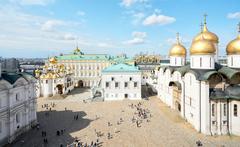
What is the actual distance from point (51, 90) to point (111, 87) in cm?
1519

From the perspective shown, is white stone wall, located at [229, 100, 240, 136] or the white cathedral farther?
the white cathedral

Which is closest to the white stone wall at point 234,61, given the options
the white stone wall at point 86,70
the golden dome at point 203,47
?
the golden dome at point 203,47

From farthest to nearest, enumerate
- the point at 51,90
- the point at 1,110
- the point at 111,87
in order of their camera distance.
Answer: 1. the point at 51,90
2. the point at 111,87
3. the point at 1,110

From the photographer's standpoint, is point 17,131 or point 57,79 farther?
point 57,79

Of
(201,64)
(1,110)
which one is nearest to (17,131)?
(1,110)

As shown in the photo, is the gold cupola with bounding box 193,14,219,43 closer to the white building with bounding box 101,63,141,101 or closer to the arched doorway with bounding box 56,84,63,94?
the white building with bounding box 101,63,141,101

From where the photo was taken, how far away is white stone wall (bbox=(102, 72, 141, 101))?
44031 mm

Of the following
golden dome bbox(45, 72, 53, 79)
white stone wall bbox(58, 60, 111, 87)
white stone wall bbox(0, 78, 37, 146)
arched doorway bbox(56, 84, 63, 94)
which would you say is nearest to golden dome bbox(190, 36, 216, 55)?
white stone wall bbox(0, 78, 37, 146)

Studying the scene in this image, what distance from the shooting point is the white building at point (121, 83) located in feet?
144

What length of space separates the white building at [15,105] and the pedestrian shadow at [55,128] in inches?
42.2

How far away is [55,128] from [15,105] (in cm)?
590

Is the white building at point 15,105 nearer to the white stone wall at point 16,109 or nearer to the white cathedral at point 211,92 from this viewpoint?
the white stone wall at point 16,109

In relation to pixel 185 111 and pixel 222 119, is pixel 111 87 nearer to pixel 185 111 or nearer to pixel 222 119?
pixel 185 111

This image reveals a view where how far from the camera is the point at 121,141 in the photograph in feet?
69.9
